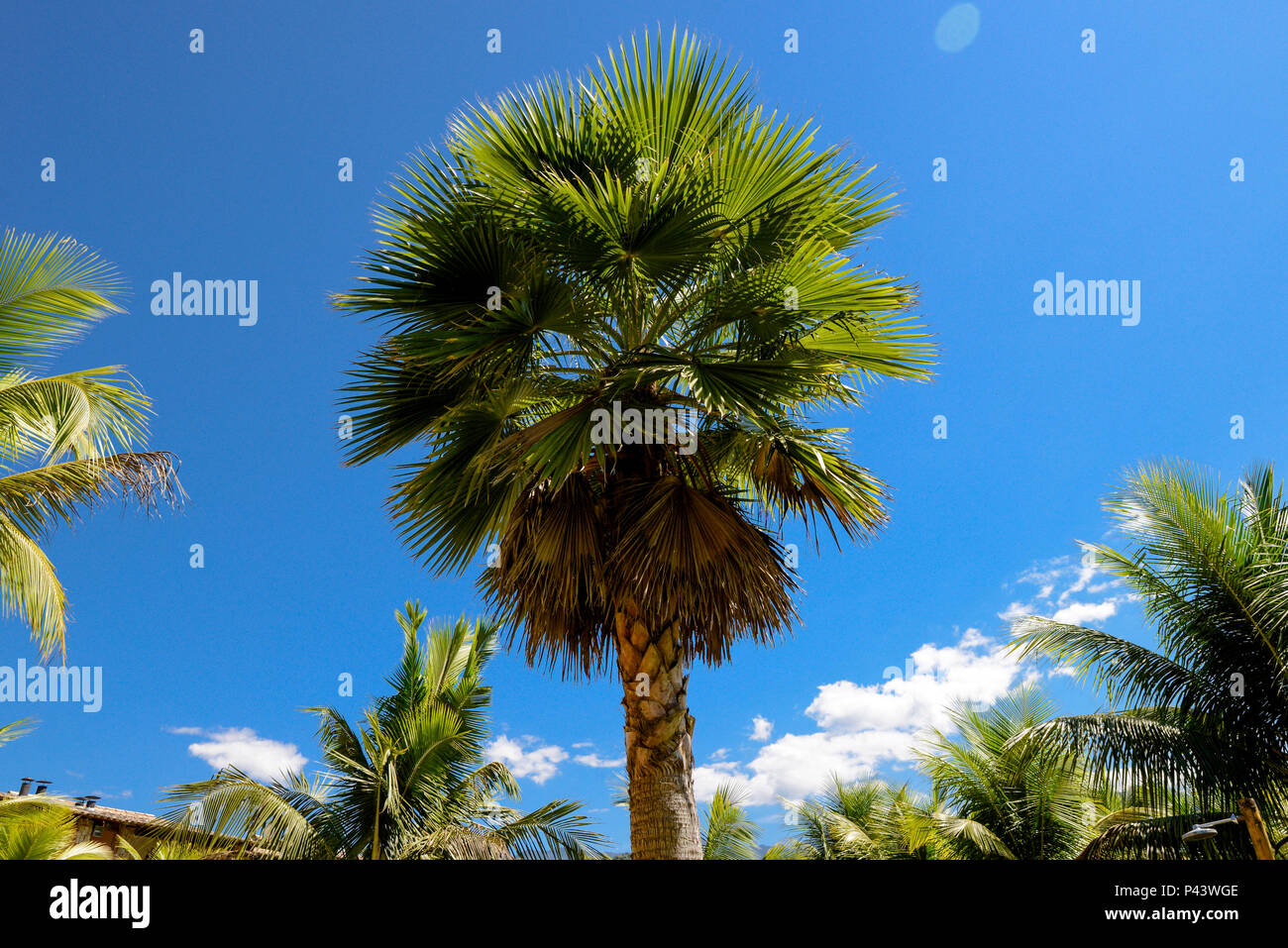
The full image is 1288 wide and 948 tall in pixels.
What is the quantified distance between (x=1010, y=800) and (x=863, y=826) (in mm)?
7103

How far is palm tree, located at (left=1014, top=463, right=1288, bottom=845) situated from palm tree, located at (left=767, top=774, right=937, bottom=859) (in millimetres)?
4534

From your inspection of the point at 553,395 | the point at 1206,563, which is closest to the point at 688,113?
the point at 553,395

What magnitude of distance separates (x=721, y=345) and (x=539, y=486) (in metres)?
1.97

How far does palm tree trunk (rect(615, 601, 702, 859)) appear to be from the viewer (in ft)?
20.2

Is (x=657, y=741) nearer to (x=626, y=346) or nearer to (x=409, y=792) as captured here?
(x=626, y=346)

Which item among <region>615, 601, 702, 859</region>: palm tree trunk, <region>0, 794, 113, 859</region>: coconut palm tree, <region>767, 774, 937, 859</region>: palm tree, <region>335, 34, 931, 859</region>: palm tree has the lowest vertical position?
<region>767, 774, 937, 859</region>: palm tree

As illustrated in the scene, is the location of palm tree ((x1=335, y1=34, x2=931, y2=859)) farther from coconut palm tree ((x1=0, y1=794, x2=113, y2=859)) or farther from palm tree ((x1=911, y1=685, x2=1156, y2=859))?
palm tree ((x1=911, y1=685, x2=1156, y2=859))

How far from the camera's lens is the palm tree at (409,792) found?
11.2m

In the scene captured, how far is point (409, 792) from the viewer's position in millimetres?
14703

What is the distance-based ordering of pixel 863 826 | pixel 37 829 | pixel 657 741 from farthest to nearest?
pixel 863 826, pixel 37 829, pixel 657 741

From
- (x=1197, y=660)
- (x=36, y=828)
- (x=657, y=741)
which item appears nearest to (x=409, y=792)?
(x=36, y=828)

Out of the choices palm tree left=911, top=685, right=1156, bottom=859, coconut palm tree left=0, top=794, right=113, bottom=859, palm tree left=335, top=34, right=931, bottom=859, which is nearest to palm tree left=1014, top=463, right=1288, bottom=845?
palm tree left=911, top=685, right=1156, bottom=859

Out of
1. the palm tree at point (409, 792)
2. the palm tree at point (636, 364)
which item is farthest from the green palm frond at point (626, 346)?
the palm tree at point (409, 792)

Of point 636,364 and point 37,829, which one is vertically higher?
point 636,364
